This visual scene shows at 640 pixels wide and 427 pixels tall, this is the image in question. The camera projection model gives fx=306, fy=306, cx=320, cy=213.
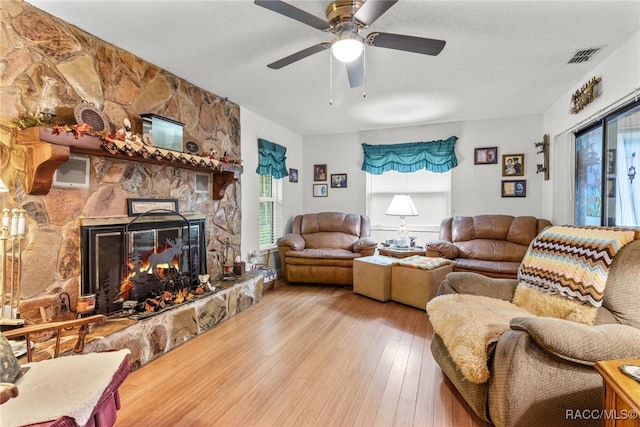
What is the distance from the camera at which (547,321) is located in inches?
54.4

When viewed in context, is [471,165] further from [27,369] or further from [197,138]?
[27,369]

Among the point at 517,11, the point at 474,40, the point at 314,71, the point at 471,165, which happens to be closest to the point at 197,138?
the point at 314,71

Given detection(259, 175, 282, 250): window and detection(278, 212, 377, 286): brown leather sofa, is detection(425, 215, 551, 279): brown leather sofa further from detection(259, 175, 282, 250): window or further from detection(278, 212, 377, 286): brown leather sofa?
detection(259, 175, 282, 250): window

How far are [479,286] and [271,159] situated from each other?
3354 mm

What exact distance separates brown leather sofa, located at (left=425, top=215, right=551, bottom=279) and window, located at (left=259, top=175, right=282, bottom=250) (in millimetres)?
2361

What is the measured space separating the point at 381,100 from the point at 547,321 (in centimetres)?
303

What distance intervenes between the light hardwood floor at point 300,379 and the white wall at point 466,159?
2545 millimetres

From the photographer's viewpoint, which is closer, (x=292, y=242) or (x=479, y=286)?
(x=479, y=286)

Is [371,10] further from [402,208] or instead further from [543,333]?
[402,208]

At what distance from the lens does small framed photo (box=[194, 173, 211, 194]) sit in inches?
133

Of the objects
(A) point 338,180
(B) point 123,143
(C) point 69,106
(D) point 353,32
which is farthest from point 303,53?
(A) point 338,180

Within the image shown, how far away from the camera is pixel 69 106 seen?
7.25 feet

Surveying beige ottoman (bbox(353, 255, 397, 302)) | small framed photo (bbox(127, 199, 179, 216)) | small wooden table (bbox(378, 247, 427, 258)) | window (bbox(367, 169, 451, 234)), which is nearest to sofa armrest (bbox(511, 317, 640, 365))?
beige ottoman (bbox(353, 255, 397, 302))

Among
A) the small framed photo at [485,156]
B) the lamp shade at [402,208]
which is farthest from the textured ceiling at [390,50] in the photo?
the lamp shade at [402,208]
